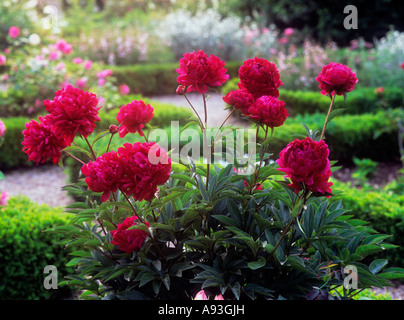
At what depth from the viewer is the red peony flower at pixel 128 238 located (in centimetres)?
144

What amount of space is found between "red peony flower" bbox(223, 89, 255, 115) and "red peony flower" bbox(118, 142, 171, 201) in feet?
1.29

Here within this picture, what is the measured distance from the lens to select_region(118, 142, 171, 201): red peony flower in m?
1.27

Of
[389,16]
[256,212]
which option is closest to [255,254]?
[256,212]

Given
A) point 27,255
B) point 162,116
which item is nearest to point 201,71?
point 27,255

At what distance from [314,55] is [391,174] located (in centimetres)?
381

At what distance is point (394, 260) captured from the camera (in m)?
3.34

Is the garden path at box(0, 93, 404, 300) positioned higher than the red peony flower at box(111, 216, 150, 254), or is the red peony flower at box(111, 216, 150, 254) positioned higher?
the red peony flower at box(111, 216, 150, 254)

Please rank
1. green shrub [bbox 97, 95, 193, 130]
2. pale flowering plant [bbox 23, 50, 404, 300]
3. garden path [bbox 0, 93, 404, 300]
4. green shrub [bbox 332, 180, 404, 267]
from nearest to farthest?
pale flowering plant [bbox 23, 50, 404, 300], green shrub [bbox 332, 180, 404, 267], garden path [bbox 0, 93, 404, 300], green shrub [bbox 97, 95, 193, 130]

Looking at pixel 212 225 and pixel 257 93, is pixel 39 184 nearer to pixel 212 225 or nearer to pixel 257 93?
pixel 212 225

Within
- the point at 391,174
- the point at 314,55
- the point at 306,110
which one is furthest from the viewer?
the point at 314,55

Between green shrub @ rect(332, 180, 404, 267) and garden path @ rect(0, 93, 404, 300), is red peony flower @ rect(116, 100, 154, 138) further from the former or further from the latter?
garden path @ rect(0, 93, 404, 300)

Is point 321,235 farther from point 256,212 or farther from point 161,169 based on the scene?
point 161,169

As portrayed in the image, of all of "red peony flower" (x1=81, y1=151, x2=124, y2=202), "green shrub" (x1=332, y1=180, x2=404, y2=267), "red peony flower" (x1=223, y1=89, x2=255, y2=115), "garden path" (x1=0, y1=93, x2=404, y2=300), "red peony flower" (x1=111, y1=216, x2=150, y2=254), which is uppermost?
"red peony flower" (x1=223, y1=89, x2=255, y2=115)

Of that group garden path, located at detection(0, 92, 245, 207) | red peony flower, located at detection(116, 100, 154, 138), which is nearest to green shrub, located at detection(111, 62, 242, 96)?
garden path, located at detection(0, 92, 245, 207)
